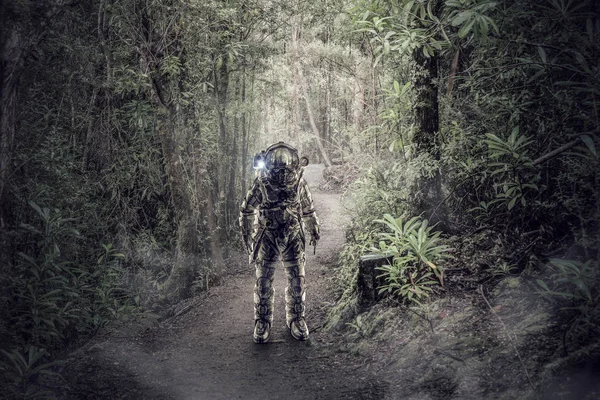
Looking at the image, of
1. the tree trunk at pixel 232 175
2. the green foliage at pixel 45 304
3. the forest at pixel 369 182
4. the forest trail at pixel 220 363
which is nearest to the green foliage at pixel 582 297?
the forest at pixel 369 182

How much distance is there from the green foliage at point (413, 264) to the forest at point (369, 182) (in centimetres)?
3

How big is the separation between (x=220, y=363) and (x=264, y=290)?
104cm

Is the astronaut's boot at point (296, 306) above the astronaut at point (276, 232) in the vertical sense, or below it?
below

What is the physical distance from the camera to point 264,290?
5.57 m

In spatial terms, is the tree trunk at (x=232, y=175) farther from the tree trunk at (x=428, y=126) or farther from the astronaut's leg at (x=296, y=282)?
the tree trunk at (x=428, y=126)

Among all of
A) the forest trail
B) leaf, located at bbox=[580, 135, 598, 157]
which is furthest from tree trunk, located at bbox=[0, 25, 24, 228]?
leaf, located at bbox=[580, 135, 598, 157]

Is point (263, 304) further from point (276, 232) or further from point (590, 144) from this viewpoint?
point (590, 144)

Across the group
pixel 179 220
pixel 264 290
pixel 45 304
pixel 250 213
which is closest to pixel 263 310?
pixel 264 290

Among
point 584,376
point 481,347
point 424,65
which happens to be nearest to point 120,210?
point 424,65

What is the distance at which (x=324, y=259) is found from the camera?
31.7ft

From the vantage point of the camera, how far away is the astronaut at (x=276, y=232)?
17.8ft

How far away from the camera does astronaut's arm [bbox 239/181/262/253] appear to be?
18.3 feet

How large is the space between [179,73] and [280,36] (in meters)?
2.95

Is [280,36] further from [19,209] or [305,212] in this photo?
[19,209]
